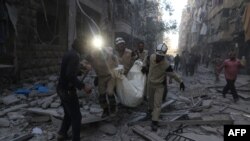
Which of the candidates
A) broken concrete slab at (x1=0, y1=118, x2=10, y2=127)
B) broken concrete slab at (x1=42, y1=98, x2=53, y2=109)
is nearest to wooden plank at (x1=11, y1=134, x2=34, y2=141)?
broken concrete slab at (x1=0, y1=118, x2=10, y2=127)

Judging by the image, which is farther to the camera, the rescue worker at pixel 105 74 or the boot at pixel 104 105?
the boot at pixel 104 105

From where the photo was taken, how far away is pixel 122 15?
28.5 m

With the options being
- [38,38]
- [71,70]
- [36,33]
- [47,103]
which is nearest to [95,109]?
[47,103]

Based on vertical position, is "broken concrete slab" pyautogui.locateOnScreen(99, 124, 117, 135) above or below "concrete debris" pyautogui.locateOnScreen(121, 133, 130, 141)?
above

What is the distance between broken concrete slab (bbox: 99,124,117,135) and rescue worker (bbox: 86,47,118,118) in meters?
0.29

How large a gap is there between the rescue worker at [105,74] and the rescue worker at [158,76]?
821mm

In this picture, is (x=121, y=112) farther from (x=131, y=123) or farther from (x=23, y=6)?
(x=23, y=6)

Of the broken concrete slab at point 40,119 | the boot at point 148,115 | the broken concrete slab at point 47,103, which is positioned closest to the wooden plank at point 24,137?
the broken concrete slab at point 40,119

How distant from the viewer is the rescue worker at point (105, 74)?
6.45 meters

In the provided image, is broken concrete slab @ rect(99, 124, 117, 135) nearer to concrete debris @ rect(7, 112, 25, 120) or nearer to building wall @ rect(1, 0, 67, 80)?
concrete debris @ rect(7, 112, 25, 120)

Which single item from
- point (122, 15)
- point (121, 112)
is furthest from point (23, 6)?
point (122, 15)

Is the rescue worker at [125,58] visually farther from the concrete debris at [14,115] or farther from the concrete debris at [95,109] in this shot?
the concrete debris at [14,115]

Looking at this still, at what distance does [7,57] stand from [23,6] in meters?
1.71

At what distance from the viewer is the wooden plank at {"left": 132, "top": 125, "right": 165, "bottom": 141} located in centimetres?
578
